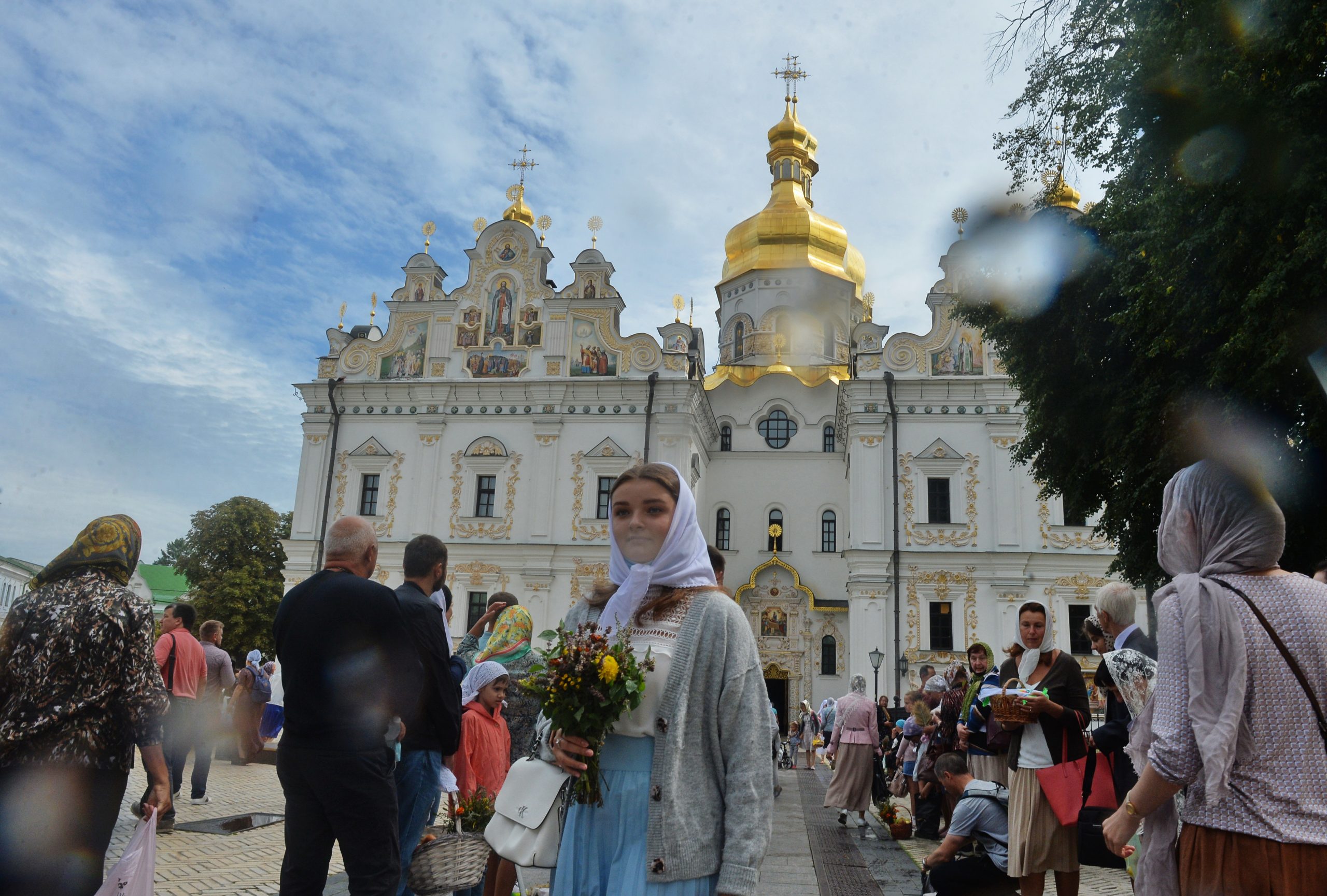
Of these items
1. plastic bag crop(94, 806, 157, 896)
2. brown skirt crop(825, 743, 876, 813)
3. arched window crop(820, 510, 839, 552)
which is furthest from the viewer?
arched window crop(820, 510, 839, 552)

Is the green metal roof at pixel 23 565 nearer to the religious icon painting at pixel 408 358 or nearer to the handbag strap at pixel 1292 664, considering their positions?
the religious icon painting at pixel 408 358

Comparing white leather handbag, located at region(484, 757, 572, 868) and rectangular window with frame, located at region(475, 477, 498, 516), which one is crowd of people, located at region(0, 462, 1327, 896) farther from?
rectangular window with frame, located at region(475, 477, 498, 516)

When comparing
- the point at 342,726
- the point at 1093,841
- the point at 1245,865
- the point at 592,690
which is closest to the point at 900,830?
the point at 1093,841

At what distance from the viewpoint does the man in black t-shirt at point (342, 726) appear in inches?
152

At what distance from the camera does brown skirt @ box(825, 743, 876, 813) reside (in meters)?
10.9

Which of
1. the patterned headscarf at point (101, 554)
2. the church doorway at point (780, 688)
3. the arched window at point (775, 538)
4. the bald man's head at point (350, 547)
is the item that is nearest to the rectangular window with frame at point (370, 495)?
the arched window at point (775, 538)

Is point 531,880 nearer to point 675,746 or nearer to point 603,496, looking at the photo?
point 675,746

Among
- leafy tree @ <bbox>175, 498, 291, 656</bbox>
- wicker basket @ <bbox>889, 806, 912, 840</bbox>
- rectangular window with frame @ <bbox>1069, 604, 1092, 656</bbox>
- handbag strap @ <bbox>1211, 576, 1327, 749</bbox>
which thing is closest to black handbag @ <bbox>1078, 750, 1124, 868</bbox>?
wicker basket @ <bbox>889, 806, 912, 840</bbox>

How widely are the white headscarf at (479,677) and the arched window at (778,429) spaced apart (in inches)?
1038

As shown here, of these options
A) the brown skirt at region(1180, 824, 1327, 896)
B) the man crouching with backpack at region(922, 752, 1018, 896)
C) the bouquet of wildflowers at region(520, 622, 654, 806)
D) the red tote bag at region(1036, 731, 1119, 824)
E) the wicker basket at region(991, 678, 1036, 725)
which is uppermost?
the bouquet of wildflowers at region(520, 622, 654, 806)

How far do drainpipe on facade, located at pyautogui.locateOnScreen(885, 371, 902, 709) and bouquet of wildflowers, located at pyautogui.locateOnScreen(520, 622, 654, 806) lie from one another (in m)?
22.6

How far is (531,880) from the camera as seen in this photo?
6.35 m

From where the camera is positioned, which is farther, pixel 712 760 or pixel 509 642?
pixel 509 642

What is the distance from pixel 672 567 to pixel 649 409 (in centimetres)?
2562
